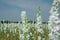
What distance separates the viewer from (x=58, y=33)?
4.07 feet

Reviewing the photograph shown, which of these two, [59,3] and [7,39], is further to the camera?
[7,39]

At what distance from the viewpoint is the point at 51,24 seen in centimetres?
126

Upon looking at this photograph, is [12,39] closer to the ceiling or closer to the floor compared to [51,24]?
closer to the floor

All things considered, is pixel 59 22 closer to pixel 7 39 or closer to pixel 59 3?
pixel 59 3

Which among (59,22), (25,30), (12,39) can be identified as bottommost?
(12,39)

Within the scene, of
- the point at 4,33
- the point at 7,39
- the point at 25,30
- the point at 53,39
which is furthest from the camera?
the point at 4,33

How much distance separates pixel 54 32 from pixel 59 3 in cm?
16

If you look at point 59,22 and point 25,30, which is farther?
point 25,30

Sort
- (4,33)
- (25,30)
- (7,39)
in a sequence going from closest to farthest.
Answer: (25,30), (7,39), (4,33)

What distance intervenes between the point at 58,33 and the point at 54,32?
0.02m

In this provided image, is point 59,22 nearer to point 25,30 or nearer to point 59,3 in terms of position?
point 59,3

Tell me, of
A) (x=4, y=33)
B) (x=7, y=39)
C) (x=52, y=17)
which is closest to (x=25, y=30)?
(x=52, y=17)

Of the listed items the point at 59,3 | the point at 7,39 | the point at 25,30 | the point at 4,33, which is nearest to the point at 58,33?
the point at 59,3

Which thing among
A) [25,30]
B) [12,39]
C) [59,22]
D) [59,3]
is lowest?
[12,39]
